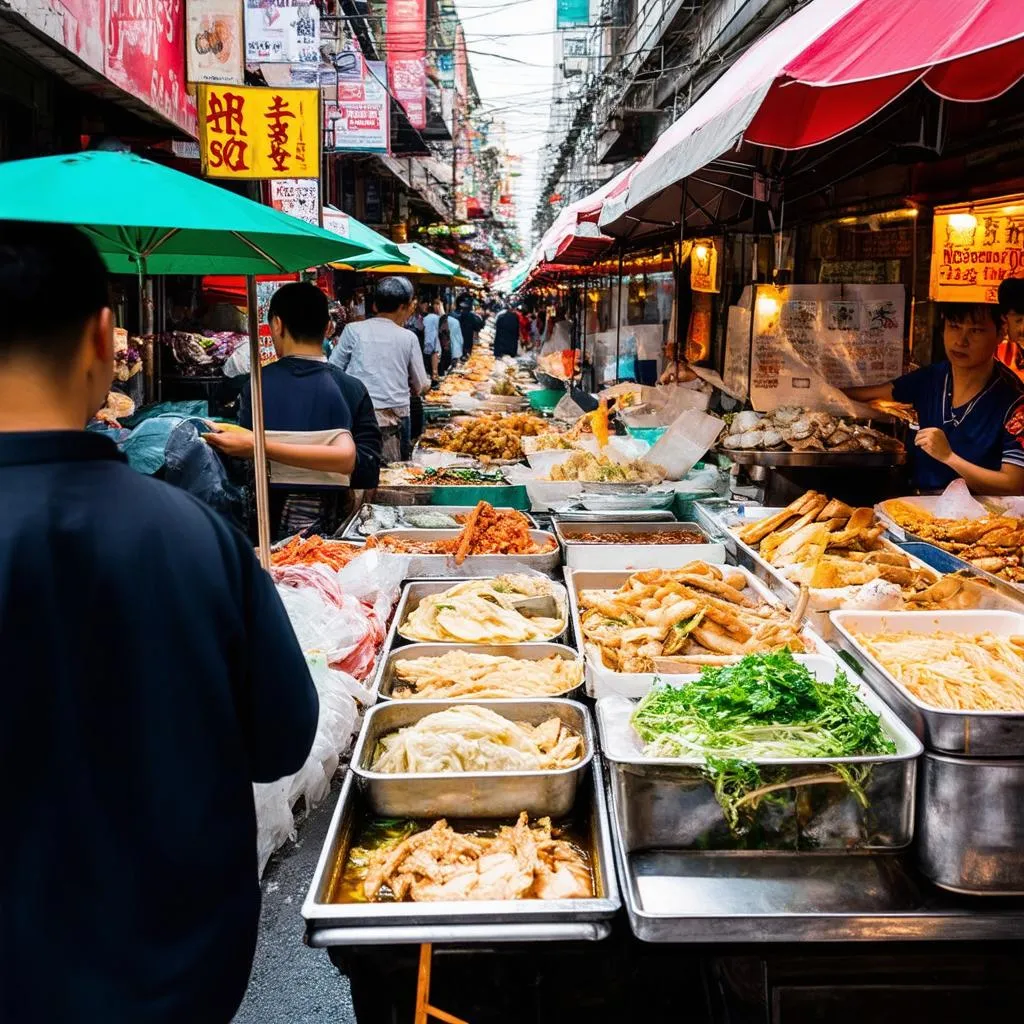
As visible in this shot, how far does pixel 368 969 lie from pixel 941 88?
3.59 m

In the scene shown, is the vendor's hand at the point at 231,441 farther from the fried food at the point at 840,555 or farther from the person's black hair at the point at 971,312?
the person's black hair at the point at 971,312

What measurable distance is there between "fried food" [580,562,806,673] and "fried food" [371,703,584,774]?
1.35ft

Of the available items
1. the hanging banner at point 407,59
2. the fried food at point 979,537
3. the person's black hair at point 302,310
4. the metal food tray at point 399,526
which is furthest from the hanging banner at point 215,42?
the hanging banner at point 407,59

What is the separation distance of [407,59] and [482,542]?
19.0 metres

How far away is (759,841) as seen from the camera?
8.76ft

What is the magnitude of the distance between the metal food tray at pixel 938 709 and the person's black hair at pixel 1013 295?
223 cm

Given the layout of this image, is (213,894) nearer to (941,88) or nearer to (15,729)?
(15,729)

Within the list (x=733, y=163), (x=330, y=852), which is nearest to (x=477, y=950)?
(x=330, y=852)

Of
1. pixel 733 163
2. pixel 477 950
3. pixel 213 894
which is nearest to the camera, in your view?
pixel 213 894

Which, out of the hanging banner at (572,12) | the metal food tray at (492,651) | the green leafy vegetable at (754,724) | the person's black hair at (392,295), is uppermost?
the hanging banner at (572,12)

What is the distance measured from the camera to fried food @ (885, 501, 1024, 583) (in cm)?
418

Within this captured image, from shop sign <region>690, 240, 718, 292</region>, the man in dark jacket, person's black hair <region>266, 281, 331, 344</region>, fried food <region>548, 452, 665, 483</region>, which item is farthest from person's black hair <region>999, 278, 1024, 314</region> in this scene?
the man in dark jacket

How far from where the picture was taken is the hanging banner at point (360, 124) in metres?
16.1

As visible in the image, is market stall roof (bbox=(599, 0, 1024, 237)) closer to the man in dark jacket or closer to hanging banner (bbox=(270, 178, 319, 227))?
hanging banner (bbox=(270, 178, 319, 227))
